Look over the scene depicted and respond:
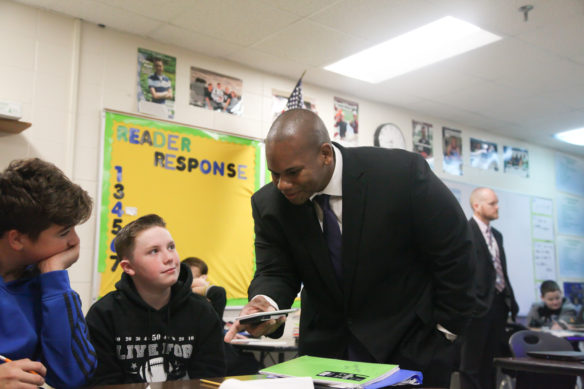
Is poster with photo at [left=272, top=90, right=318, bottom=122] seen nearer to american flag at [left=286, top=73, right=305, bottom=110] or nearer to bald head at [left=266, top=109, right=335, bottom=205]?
american flag at [left=286, top=73, right=305, bottom=110]

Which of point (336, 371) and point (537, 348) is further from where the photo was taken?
point (537, 348)

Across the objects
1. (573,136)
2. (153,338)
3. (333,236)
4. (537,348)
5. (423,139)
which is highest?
(573,136)

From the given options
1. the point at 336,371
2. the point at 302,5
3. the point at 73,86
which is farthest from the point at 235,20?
the point at 336,371

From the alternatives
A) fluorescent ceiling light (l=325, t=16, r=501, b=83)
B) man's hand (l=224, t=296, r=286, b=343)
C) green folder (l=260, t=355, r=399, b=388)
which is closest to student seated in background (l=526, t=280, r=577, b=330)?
fluorescent ceiling light (l=325, t=16, r=501, b=83)

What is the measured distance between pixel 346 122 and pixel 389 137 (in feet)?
1.87

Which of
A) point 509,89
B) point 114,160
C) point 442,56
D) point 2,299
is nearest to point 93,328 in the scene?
point 2,299

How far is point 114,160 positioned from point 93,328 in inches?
96.7

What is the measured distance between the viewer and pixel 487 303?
4.43m

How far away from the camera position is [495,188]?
716 centimetres

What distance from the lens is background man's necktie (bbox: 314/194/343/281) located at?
1.65 m

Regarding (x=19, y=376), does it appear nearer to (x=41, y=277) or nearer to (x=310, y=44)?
(x=41, y=277)

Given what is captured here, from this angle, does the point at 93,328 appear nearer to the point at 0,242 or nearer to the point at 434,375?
the point at 0,242

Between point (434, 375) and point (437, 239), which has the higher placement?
point (437, 239)

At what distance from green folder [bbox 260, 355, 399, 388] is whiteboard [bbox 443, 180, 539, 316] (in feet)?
20.9
